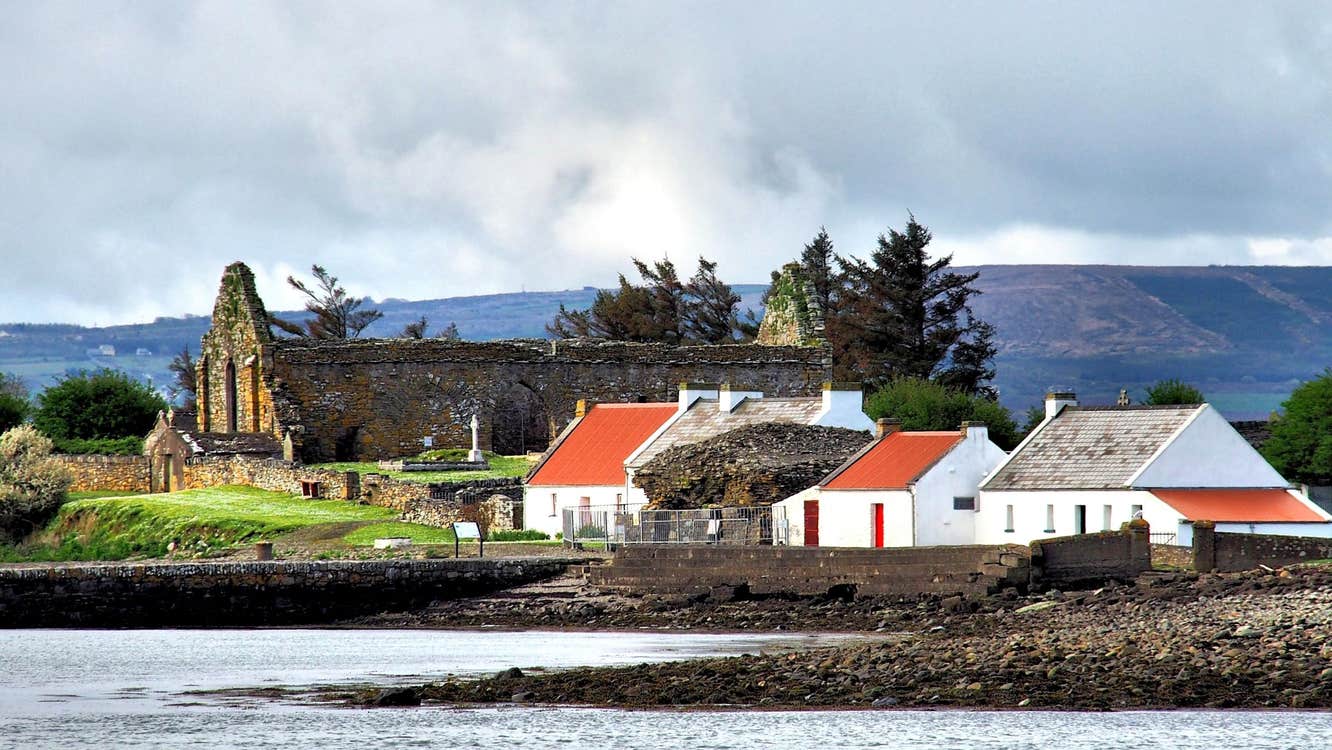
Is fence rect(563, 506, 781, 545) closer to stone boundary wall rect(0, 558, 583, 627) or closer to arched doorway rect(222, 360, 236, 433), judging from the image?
stone boundary wall rect(0, 558, 583, 627)

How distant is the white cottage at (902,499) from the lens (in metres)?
51.9

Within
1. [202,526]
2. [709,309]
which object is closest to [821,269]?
[709,309]

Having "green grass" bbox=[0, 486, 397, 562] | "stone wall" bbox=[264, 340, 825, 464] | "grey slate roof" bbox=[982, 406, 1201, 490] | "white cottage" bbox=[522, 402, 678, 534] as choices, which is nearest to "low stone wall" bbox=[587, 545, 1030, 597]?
"grey slate roof" bbox=[982, 406, 1201, 490]

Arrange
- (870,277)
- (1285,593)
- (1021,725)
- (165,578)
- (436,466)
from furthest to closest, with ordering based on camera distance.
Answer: (870,277), (436,466), (165,578), (1285,593), (1021,725)

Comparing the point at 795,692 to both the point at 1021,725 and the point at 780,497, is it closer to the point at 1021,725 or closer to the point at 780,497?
the point at 1021,725

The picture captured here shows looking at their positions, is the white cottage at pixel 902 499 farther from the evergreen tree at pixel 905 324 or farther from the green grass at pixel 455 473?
the evergreen tree at pixel 905 324

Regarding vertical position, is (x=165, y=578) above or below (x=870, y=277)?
below

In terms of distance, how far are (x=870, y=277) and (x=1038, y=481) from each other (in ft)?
148

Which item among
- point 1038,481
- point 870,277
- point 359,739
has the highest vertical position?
point 870,277

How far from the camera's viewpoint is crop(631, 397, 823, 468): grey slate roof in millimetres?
59625

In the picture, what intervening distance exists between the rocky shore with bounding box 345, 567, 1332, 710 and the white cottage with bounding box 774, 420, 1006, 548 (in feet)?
21.3

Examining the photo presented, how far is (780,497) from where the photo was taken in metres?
54.8

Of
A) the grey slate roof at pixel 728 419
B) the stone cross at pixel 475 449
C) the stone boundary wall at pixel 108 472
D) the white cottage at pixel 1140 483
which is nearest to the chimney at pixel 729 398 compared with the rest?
the grey slate roof at pixel 728 419

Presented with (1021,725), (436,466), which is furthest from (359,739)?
(436,466)
